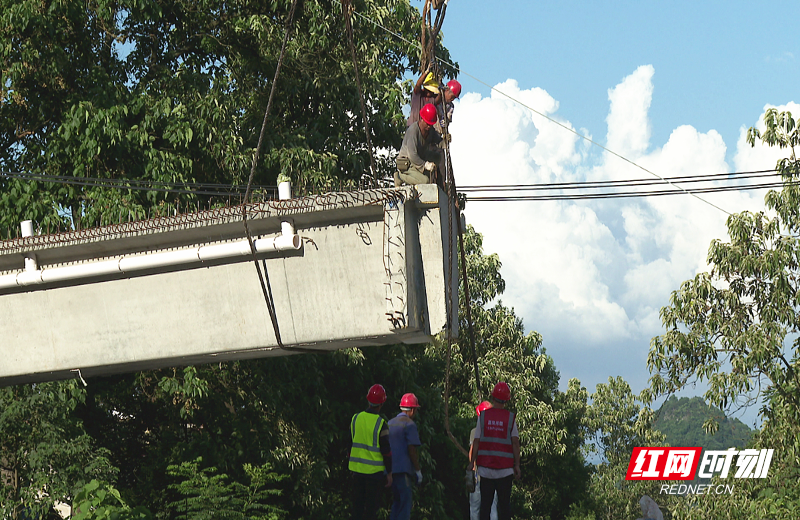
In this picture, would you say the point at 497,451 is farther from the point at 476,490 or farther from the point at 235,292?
the point at 235,292

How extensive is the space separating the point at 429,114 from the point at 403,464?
11.6 ft

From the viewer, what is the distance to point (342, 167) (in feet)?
55.4

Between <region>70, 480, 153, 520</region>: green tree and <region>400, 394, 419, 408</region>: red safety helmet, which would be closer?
<region>400, 394, 419, 408</region>: red safety helmet

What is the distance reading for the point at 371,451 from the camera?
8.87m

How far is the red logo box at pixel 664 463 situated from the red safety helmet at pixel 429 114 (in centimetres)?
1221

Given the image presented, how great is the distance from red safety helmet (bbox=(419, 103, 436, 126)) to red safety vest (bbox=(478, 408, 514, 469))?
2.97 m

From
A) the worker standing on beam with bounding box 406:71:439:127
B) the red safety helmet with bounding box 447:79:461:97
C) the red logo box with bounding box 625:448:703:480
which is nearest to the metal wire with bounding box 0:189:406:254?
the worker standing on beam with bounding box 406:71:439:127

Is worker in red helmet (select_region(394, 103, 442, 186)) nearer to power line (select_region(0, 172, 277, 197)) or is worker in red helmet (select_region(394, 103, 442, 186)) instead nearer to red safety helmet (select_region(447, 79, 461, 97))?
red safety helmet (select_region(447, 79, 461, 97))

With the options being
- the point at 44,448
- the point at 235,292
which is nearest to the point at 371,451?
the point at 235,292

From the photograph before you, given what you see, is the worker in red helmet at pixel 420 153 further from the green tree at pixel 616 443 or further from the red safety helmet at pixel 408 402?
the green tree at pixel 616 443

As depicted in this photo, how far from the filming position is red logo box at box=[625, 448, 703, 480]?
19266 mm

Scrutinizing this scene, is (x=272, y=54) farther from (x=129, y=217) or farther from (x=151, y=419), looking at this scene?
(x=151, y=419)

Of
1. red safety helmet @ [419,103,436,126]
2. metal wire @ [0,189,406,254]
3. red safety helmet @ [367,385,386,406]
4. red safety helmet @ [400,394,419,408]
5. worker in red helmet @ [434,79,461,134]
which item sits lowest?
red safety helmet @ [400,394,419,408]

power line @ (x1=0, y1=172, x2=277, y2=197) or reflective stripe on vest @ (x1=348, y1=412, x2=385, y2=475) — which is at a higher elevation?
power line @ (x1=0, y1=172, x2=277, y2=197)
